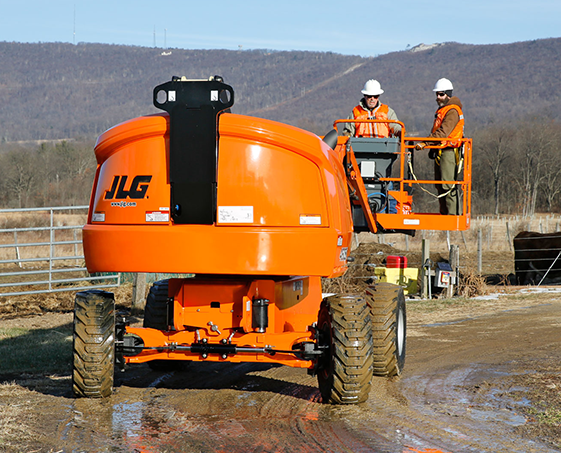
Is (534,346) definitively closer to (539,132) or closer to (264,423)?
(264,423)

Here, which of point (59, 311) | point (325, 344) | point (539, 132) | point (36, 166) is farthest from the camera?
point (539, 132)

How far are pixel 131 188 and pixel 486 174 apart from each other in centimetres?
9170

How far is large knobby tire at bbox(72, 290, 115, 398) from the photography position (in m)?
6.76

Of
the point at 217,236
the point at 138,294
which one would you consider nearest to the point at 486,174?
the point at 138,294

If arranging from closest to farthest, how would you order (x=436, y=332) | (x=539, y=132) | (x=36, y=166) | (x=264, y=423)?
(x=264, y=423) → (x=436, y=332) → (x=36, y=166) → (x=539, y=132)

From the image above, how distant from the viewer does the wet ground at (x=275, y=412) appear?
5629 mm

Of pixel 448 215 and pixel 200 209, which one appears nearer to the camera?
pixel 200 209

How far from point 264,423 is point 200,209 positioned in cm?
194

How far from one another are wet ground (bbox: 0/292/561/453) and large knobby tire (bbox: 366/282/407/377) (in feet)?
0.65

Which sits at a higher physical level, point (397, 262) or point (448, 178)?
point (448, 178)

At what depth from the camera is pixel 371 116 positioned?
1066 cm

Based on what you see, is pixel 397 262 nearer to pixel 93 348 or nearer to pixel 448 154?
pixel 448 154

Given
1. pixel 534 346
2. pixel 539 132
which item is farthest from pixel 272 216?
pixel 539 132

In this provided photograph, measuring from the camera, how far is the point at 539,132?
95.4 m
